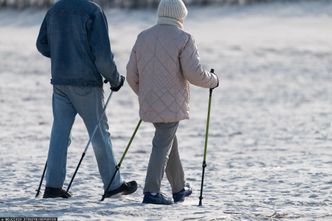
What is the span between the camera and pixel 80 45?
8273mm

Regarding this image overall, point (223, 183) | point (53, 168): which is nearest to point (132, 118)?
point (223, 183)

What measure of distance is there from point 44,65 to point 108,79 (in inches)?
570

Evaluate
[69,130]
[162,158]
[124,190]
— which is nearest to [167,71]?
[162,158]

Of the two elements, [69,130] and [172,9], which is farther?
[69,130]

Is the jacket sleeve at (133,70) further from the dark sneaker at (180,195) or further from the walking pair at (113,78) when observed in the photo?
the dark sneaker at (180,195)

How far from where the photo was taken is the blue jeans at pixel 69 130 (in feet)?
27.5

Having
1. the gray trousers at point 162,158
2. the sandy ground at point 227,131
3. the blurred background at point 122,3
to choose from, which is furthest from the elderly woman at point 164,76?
the blurred background at point 122,3

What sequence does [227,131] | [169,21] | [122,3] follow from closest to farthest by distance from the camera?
1. [169,21]
2. [227,131]
3. [122,3]

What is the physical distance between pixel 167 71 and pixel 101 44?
51 cm

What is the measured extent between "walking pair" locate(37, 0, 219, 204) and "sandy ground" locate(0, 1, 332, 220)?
26 centimetres

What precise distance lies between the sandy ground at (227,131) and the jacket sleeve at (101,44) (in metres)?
0.98

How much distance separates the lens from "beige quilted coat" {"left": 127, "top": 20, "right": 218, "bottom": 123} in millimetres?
8094

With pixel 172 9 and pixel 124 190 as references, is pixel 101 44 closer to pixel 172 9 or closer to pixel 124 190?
pixel 172 9

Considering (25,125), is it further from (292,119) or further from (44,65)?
(44,65)
